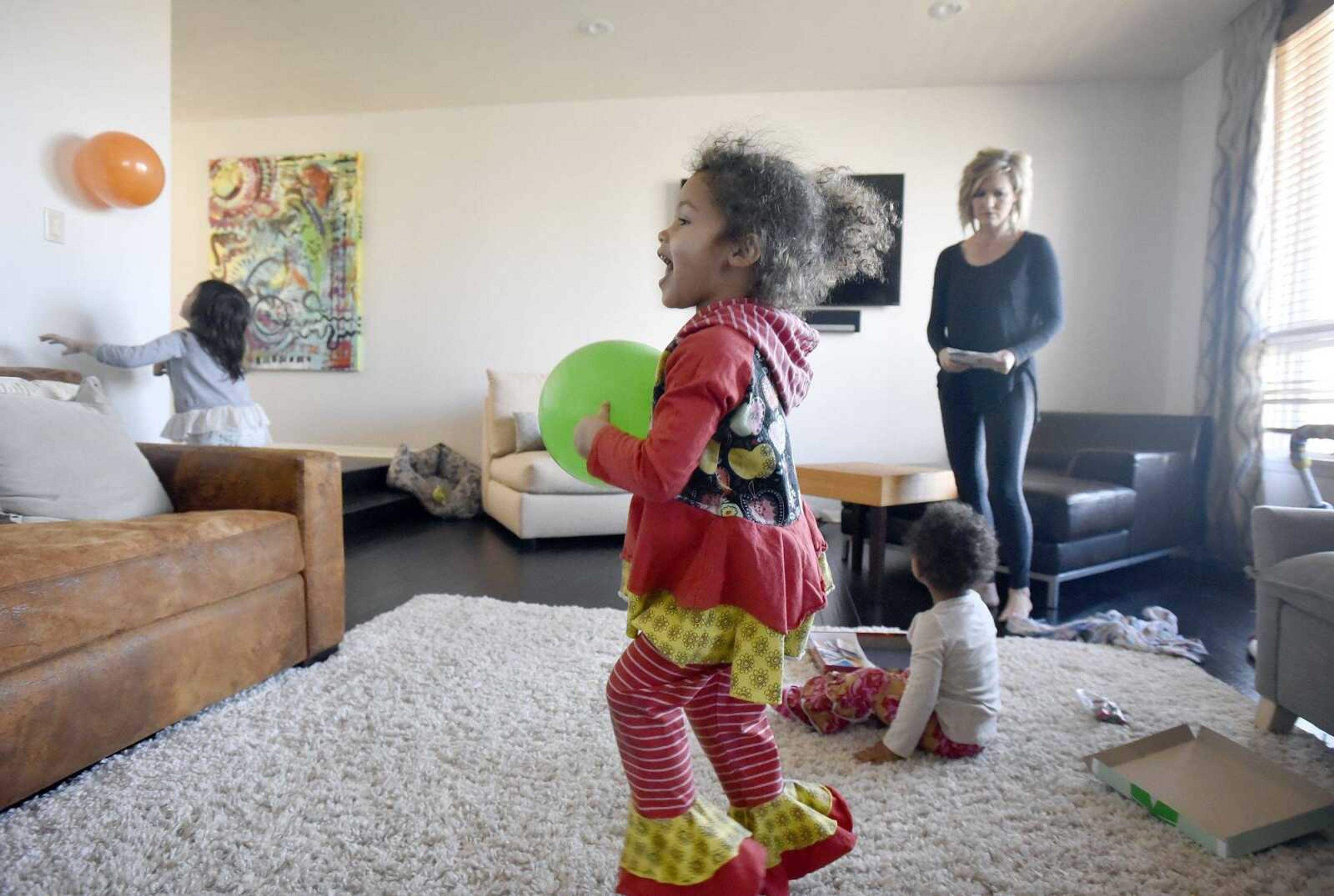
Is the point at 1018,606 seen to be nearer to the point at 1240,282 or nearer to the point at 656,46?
the point at 1240,282

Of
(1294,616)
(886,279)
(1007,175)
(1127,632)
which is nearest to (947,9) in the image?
(886,279)

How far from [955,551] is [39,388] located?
92.8 inches

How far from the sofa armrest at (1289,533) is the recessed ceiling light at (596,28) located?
3526 millimetres

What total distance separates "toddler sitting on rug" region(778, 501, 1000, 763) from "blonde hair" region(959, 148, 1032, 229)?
1.36m

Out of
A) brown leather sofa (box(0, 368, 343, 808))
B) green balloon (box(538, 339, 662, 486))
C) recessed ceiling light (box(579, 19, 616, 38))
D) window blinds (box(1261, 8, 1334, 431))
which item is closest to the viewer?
green balloon (box(538, 339, 662, 486))

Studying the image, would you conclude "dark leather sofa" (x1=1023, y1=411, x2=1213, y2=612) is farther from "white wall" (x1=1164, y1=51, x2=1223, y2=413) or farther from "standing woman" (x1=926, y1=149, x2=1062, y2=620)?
"white wall" (x1=1164, y1=51, x2=1223, y2=413)

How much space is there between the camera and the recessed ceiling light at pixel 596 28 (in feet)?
12.1

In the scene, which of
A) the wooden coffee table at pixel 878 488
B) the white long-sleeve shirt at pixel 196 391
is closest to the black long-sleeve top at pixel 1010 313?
the wooden coffee table at pixel 878 488

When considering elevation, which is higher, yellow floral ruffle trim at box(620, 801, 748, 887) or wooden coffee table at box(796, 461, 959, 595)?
wooden coffee table at box(796, 461, 959, 595)

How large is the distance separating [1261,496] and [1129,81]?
2495 mm

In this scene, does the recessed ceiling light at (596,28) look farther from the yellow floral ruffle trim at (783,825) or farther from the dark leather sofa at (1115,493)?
the yellow floral ruffle trim at (783,825)

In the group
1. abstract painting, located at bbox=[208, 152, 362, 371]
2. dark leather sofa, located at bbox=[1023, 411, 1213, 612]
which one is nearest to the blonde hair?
dark leather sofa, located at bbox=[1023, 411, 1213, 612]

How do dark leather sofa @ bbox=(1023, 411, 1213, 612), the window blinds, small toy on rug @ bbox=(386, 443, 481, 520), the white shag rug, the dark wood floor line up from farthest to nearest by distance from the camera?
1. small toy on rug @ bbox=(386, 443, 481, 520)
2. the window blinds
3. dark leather sofa @ bbox=(1023, 411, 1213, 612)
4. the dark wood floor
5. the white shag rug

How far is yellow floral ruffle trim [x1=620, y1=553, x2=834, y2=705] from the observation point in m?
0.84
